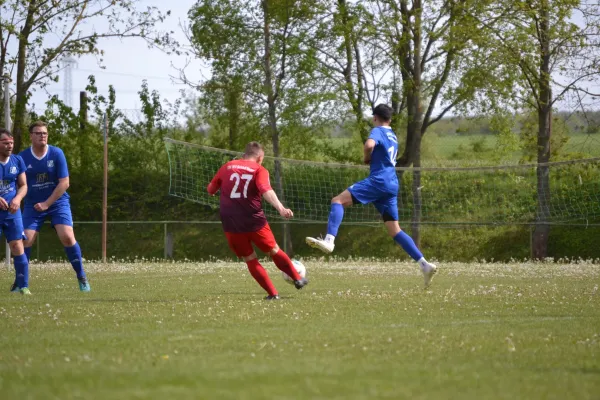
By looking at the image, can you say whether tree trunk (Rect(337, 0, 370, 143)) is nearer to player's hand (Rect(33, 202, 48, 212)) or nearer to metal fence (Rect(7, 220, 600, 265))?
metal fence (Rect(7, 220, 600, 265))

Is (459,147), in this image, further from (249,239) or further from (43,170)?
(249,239)

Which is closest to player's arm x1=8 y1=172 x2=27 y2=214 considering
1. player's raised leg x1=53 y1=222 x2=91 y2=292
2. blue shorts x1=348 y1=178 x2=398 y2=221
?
player's raised leg x1=53 y1=222 x2=91 y2=292

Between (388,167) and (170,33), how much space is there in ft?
68.7

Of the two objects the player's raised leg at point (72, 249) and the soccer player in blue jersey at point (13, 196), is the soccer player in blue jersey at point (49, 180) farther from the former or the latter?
the soccer player in blue jersey at point (13, 196)

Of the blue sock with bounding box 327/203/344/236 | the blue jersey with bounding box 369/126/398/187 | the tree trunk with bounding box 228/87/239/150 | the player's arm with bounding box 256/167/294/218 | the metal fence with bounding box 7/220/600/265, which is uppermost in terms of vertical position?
the tree trunk with bounding box 228/87/239/150

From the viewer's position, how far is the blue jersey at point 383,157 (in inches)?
492

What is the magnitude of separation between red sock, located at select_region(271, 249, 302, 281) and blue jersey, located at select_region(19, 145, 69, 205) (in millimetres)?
3724

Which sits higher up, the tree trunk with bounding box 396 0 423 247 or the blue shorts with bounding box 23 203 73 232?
the tree trunk with bounding box 396 0 423 247

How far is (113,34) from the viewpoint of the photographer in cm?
3119

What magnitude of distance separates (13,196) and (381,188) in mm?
5341

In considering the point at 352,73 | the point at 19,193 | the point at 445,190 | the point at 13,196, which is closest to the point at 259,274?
the point at 19,193

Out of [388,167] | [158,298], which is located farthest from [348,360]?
[388,167]

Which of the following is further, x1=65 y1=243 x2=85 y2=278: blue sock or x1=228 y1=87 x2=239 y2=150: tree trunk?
x1=228 y1=87 x2=239 y2=150: tree trunk

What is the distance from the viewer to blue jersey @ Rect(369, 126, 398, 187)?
41.0ft
